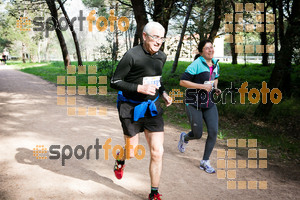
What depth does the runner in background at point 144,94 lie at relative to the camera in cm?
320

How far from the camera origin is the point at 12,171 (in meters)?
4.19

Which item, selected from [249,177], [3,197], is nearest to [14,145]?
[3,197]

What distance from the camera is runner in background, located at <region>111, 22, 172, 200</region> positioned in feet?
10.5

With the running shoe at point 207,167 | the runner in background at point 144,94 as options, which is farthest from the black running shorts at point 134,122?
the running shoe at point 207,167

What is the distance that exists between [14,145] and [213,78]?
3959mm

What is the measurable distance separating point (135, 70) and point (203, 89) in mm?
1607

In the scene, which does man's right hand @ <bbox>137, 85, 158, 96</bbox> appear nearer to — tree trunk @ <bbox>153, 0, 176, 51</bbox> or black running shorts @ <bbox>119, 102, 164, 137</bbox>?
black running shorts @ <bbox>119, 102, 164, 137</bbox>

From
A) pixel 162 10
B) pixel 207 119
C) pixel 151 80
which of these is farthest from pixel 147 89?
pixel 162 10

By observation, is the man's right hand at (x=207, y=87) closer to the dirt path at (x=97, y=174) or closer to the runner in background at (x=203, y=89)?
the runner in background at (x=203, y=89)

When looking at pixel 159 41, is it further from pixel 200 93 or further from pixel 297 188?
pixel 297 188

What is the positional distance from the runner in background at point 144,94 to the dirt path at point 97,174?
0.73 metres

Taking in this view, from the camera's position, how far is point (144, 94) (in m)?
3.45

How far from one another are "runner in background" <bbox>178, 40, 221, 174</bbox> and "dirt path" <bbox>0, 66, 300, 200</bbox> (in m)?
0.64
